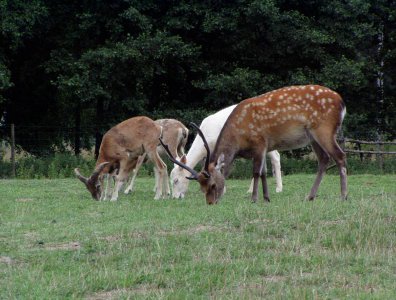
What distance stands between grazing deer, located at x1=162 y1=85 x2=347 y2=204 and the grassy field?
43.8 inches

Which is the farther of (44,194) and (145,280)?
(44,194)

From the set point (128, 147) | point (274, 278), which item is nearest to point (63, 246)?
point (274, 278)

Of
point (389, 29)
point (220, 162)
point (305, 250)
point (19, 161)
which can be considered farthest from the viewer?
point (389, 29)

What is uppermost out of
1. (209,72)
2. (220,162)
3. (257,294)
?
(209,72)

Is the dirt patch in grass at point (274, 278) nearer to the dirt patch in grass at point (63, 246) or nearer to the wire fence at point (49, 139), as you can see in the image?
the dirt patch in grass at point (63, 246)

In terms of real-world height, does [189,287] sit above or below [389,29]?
below

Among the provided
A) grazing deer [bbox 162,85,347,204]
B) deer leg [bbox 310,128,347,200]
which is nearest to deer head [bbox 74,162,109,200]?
Result: grazing deer [bbox 162,85,347,204]

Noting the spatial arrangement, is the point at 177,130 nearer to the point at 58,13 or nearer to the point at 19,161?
the point at 19,161

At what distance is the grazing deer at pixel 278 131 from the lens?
1242cm

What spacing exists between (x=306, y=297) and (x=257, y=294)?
0.43 metres

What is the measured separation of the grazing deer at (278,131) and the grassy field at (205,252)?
111 cm

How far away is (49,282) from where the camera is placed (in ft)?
23.7

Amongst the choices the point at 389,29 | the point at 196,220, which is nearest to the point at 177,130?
the point at 196,220

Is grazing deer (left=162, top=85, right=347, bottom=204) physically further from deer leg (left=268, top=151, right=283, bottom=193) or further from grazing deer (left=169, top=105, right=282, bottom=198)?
deer leg (left=268, top=151, right=283, bottom=193)
